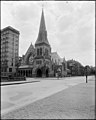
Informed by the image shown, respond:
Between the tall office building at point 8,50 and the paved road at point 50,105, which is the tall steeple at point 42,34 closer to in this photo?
the tall office building at point 8,50

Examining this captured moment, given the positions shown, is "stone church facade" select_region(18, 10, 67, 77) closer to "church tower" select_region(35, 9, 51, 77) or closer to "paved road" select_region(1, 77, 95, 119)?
"church tower" select_region(35, 9, 51, 77)

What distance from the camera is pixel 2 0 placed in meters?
4.12

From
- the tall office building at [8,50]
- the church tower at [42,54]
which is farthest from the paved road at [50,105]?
the tall office building at [8,50]

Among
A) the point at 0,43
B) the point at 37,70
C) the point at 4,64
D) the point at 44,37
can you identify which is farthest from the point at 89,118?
the point at 0,43

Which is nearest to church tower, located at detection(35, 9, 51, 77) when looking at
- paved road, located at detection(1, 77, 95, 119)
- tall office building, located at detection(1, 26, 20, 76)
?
tall office building, located at detection(1, 26, 20, 76)

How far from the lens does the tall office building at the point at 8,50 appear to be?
3035 inches

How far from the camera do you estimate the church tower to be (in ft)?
190

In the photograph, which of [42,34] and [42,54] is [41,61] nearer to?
[42,54]

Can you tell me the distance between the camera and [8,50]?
78.1 meters

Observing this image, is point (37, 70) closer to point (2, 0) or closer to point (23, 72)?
point (23, 72)

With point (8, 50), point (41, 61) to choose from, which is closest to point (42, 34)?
point (41, 61)

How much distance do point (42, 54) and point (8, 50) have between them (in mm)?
29609

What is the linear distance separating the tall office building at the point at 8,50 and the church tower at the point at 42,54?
24.5 m

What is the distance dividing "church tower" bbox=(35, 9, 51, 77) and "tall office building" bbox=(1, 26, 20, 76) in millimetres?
24466
